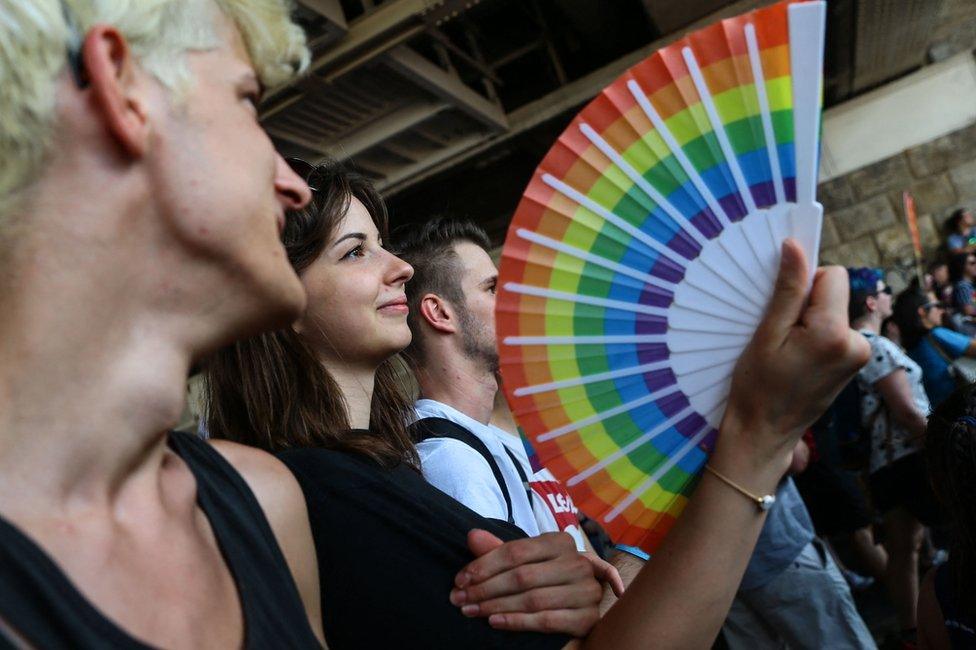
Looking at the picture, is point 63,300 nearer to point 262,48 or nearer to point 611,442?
point 262,48

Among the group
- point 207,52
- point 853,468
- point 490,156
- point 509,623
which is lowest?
point 853,468

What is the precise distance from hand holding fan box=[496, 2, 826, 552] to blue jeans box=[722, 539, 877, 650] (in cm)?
Answer: 231

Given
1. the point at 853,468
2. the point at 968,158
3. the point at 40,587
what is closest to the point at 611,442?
the point at 40,587

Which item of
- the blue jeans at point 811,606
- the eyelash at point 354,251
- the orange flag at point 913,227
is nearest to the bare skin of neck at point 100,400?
the eyelash at point 354,251

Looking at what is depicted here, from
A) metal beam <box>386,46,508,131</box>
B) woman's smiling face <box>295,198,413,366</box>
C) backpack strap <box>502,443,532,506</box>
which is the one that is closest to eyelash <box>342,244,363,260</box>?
woman's smiling face <box>295,198,413,366</box>

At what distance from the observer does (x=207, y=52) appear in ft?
2.85

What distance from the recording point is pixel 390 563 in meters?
1.05

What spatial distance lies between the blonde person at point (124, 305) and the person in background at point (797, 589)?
2.53 meters

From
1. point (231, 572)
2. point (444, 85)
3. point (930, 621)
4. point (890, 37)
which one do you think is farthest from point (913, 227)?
point (231, 572)

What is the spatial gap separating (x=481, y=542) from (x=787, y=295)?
0.53m

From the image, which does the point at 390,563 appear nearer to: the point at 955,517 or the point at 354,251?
the point at 354,251

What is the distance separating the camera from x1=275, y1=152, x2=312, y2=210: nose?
3.06ft

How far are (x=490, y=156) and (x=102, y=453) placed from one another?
5334 millimetres

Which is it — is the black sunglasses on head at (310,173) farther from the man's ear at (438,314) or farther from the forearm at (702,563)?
the forearm at (702,563)
